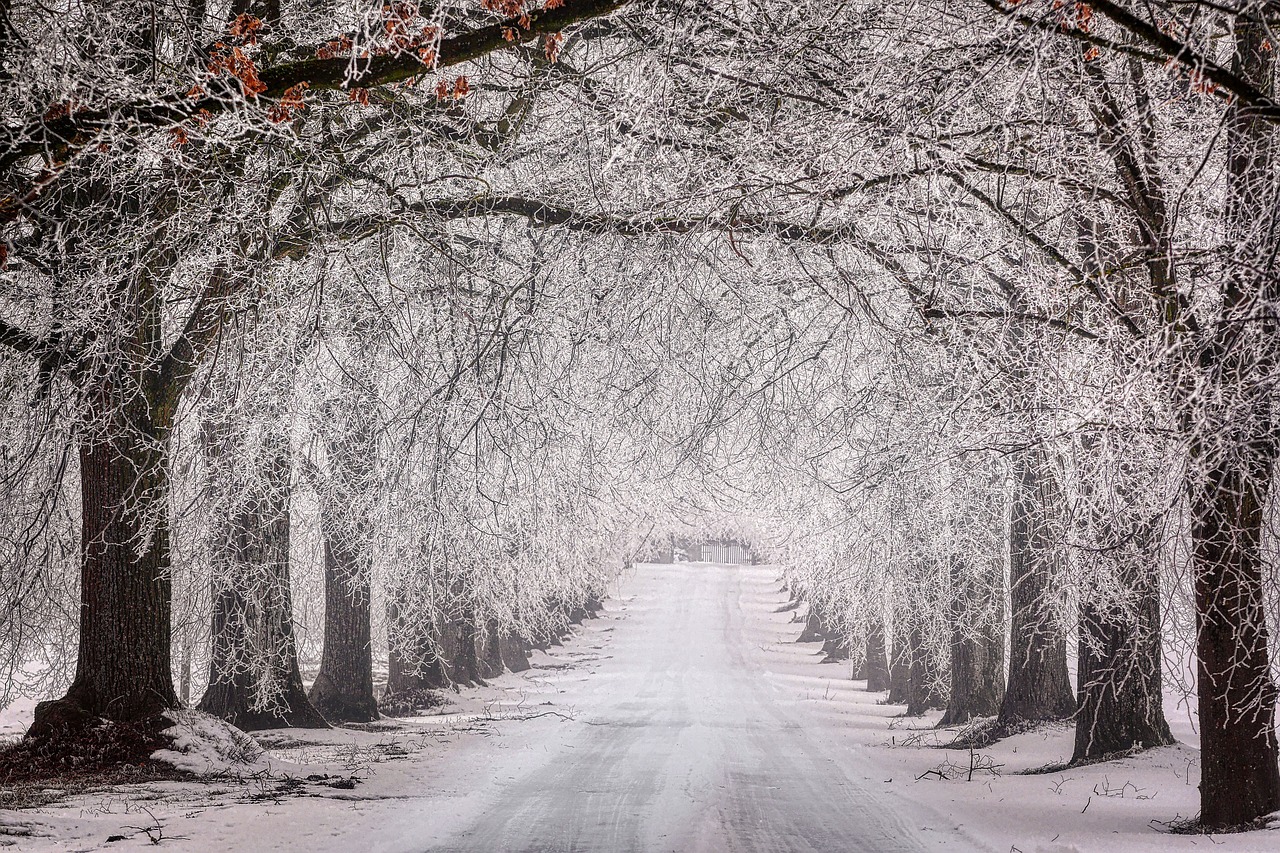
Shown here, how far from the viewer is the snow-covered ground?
7.70 metres

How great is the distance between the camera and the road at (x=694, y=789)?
8.14 m

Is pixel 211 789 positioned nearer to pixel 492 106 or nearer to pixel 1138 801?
pixel 492 106

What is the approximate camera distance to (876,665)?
997 inches

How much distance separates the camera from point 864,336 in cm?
1086

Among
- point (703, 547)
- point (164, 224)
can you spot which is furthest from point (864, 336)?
point (703, 547)

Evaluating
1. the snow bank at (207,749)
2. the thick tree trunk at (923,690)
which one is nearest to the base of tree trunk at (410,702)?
the snow bank at (207,749)

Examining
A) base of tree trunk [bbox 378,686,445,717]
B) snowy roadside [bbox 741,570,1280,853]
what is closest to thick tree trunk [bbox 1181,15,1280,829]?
snowy roadside [bbox 741,570,1280,853]

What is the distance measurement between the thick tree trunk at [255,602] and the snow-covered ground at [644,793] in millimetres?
676

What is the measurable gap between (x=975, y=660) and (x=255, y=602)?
10.6 m

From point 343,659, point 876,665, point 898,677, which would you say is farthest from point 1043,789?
point 876,665

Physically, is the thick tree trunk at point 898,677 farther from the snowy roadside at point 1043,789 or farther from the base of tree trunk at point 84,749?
the base of tree trunk at point 84,749

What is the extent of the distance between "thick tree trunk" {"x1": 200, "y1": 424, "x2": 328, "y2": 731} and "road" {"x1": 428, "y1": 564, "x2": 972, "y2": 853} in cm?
354

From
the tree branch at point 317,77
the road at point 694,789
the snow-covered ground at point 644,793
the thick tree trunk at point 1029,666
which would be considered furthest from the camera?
the thick tree trunk at point 1029,666

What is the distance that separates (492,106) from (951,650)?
Answer: 11.2 m
